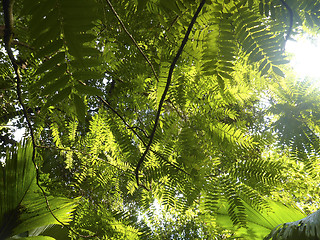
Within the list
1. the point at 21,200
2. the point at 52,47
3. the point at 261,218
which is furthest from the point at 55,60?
the point at 261,218

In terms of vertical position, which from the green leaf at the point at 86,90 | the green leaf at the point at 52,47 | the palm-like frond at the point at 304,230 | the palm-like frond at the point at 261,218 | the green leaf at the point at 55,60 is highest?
the green leaf at the point at 52,47

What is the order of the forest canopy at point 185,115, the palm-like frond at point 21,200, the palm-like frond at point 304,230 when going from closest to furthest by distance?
the forest canopy at point 185,115, the palm-like frond at point 304,230, the palm-like frond at point 21,200

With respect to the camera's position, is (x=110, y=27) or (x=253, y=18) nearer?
(x=253, y=18)

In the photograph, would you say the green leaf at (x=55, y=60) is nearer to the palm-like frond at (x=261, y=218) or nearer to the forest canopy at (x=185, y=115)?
the forest canopy at (x=185, y=115)

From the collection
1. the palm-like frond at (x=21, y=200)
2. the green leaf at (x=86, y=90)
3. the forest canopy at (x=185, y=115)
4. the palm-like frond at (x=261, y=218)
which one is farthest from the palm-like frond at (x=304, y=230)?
A: the palm-like frond at (x=21, y=200)

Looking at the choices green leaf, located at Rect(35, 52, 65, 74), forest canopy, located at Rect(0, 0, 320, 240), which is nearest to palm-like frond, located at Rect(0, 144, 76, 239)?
forest canopy, located at Rect(0, 0, 320, 240)

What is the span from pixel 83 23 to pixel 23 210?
3.83 feet

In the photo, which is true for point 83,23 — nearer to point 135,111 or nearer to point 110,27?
point 110,27

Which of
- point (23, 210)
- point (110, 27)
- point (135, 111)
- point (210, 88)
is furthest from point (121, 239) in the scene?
point (110, 27)

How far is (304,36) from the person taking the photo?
1131 mm

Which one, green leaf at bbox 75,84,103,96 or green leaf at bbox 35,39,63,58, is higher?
green leaf at bbox 35,39,63,58

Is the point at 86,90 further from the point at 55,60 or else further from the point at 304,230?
the point at 304,230

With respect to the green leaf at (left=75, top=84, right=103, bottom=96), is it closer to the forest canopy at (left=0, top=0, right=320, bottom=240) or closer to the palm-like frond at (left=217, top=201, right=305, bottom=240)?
the forest canopy at (left=0, top=0, right=320, bottom=240)

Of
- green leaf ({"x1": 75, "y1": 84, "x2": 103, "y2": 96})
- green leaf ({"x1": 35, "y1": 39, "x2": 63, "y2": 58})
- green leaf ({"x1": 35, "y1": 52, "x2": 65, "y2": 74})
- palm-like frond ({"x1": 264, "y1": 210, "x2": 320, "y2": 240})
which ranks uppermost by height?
green leaf ({"x1": 35, "y1": 39, "x2": 63, "y2": 58})
